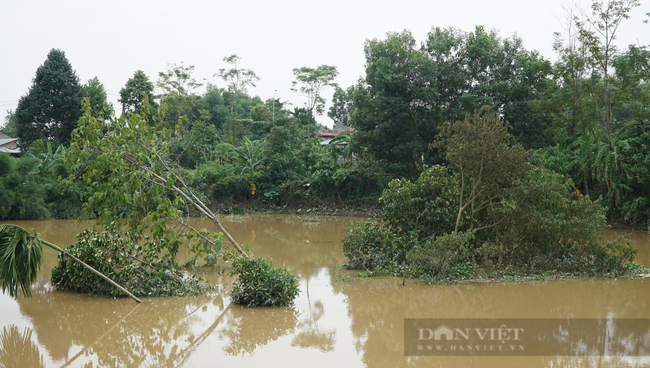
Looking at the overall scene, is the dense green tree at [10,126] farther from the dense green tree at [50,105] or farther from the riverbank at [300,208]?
the riverbank at [300,208]

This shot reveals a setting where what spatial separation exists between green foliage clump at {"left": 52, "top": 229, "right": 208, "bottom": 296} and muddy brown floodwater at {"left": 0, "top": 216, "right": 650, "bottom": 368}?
0.74 ft

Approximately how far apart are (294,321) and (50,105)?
24.4m

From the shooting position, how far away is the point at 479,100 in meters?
19.7

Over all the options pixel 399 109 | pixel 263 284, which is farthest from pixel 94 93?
pixel 263 284

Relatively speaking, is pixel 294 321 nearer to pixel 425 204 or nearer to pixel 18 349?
pixel 18 349

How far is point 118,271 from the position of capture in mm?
8195

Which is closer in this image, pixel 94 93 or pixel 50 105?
pixel 50 105

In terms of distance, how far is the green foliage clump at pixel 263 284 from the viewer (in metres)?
7.80

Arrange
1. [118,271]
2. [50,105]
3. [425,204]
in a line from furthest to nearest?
[50,105] → [425,204] → [118,271]

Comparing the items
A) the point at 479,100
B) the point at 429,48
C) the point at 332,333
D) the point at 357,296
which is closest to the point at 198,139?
the point at 429,48

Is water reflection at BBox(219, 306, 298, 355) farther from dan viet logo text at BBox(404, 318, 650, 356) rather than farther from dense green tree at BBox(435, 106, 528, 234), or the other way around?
dense green tree at BBox(435, 106, 528, 234)

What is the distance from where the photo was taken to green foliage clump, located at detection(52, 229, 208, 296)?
8.26 m

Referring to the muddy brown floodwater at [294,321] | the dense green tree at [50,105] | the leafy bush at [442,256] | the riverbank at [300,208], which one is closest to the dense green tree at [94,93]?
the dense green tree at [50,105]

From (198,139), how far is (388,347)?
21858 millimetres
